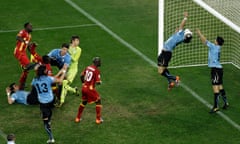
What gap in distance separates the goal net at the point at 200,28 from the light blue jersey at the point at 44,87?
6.01 metres

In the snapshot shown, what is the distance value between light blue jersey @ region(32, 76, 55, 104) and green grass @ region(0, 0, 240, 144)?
119 cm

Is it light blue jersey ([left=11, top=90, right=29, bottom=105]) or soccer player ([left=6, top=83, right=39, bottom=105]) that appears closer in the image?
soccer player ([left=6, top=83, right=39, bottom=105])

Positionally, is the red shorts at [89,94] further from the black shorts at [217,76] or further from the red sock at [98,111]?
the black shorts at [217,76]

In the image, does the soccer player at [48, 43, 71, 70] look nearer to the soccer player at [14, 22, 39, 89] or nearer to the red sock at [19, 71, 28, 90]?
the soccer player at [14, 22, 39, 89]

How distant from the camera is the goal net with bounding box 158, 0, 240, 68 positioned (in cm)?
2172

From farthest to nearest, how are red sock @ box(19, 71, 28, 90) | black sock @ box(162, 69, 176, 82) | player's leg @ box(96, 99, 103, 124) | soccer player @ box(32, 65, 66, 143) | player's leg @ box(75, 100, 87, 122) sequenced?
black sock @ box(162, 69, 176, 82) < red sock @ box(19, 71, 28, 90) < player's leg @ box(75, 100, 87, 122) < player's leg @ box(96, 99, 103, 124) < soccer player @ box(32, 65, 66, 143)

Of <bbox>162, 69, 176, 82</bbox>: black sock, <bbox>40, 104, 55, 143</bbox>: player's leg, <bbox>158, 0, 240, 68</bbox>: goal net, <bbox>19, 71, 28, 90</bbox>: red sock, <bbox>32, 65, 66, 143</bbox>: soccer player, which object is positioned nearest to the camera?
<bbox>32, 65, 66, 143</bbox>: soccer player

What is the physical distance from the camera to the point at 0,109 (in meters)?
18.2

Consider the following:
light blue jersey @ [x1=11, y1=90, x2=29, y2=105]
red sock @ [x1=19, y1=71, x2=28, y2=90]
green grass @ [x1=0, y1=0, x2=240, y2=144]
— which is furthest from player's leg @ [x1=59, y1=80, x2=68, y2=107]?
red sock @ [x1=19, y1=71, x2=28, y2=90]

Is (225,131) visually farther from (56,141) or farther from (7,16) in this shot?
(7,16)

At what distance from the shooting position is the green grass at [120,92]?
16812 mm

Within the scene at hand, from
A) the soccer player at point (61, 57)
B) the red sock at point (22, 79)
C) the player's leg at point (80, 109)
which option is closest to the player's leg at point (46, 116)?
the player's leg at point (80, 109)

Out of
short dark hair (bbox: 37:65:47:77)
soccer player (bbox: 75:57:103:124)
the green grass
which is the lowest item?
the green grass

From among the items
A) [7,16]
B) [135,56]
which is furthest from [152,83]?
[7,16]
